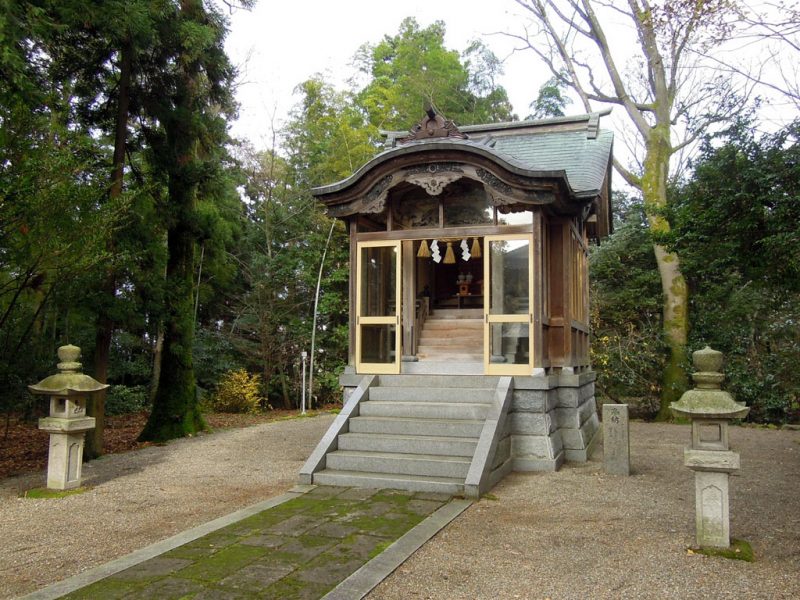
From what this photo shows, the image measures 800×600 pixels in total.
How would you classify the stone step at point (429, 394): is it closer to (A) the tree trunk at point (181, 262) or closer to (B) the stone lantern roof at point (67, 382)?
(B) the stone lantern roof at point (67, 382)

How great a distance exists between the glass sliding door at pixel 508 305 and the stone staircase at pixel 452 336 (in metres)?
1.09

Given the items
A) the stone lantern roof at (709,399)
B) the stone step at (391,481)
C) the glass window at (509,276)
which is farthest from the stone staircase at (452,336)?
the stone lantern roof at (709,399)

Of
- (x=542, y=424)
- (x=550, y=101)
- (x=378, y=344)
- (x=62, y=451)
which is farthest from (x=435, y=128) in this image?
(x=550, y=101)

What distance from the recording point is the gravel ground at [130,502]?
440cm

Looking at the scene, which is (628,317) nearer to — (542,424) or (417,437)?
(542,424)

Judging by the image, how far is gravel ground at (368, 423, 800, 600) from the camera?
12.3 ft

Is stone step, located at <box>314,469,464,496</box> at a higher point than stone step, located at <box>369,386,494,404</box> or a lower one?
lower

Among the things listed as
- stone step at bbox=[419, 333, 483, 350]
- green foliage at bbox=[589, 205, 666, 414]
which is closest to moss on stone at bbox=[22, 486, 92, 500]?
stone step at bbox=[419, 333, 483, 350]

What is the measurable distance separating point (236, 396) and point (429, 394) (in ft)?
31.1

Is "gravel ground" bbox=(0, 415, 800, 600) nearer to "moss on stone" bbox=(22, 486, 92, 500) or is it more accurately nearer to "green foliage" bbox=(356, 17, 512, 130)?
"moss on stone" bbox=(22, 486, 92, 500)

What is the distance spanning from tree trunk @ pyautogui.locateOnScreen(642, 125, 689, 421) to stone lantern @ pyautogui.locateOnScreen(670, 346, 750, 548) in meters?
9.50

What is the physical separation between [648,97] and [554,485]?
1458 cm

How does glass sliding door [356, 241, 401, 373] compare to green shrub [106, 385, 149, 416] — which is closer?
glass sliding door [356, 241, 401, 373]

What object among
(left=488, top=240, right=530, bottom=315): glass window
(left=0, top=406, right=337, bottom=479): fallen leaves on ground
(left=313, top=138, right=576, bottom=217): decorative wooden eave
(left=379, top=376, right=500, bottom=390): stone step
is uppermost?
(left=313, top=138, right=576, bottom=217): decorative wooden eave
